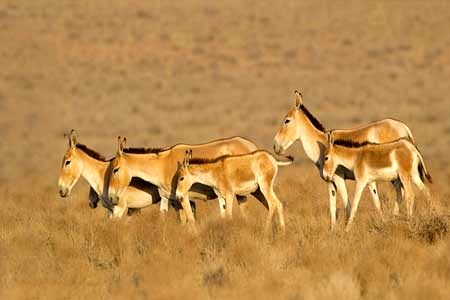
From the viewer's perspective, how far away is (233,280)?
1130 centimetres

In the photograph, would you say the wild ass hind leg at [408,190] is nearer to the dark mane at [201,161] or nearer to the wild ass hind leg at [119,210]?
the dark mane at [201,161]

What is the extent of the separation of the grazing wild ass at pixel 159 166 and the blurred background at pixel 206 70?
12590 millimetres

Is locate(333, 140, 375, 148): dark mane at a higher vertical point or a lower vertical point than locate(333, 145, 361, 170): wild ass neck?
higher

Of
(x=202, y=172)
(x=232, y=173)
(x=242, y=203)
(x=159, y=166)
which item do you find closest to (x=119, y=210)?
(x=159, y=166)

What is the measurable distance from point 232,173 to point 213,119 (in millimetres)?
24783

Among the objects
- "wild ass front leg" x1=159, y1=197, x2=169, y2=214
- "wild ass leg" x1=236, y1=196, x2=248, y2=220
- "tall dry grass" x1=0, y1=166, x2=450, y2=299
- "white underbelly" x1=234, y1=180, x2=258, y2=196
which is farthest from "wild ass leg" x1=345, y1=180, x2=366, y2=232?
"wild ass front leg" x1=159, y1=197, x2=169, y2=214

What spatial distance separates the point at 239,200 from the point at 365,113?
77.7 feet

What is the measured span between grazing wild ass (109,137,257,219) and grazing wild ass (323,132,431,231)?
1.62 meters

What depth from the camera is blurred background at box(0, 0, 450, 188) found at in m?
36.7

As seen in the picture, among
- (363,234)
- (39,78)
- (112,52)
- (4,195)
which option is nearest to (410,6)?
(112,52)

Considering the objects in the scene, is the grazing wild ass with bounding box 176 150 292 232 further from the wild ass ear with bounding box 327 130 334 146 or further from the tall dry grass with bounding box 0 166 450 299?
the wild ass ear with bounding box 327 130 334 146

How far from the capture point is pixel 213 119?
39.5 metres

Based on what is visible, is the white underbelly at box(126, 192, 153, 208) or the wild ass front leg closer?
the wild ass front leg

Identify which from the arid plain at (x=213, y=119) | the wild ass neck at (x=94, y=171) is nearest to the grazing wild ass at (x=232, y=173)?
the arid plain at (x=213, y=119)
